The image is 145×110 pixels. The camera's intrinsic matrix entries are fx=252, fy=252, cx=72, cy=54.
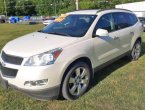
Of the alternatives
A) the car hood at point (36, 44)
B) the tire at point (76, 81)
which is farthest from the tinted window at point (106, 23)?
the tire at point (76, 81)

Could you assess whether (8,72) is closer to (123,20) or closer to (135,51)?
(123,20)

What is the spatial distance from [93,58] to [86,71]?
0.37 m

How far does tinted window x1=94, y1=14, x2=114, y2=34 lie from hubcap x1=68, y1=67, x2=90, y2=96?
1.07 m

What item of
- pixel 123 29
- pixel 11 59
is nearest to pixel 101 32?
pixel 123 29

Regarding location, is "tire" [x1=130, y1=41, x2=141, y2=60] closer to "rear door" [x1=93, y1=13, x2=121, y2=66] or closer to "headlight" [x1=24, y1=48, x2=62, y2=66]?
"rear door" [x1=93, y1=13, x2=121, y2=66]

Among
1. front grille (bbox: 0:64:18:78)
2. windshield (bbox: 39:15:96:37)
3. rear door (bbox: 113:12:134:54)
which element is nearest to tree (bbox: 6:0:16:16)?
rear door (bbox: 113:12:134:54)

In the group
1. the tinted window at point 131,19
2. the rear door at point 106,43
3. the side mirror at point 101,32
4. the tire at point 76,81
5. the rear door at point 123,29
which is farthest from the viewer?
the tinted window at point 131,19

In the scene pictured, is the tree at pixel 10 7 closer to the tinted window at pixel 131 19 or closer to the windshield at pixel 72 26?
the tinted window at pixel 131 19

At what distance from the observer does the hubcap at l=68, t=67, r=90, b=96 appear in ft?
16.1

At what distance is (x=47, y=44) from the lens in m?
4.86

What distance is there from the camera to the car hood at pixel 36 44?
462cm

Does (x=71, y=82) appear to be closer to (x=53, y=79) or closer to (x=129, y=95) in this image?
(x=53, y=79)

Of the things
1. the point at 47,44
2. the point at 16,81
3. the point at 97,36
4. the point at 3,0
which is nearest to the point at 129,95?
the point at 97,36

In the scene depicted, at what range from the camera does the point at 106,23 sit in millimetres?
6070
